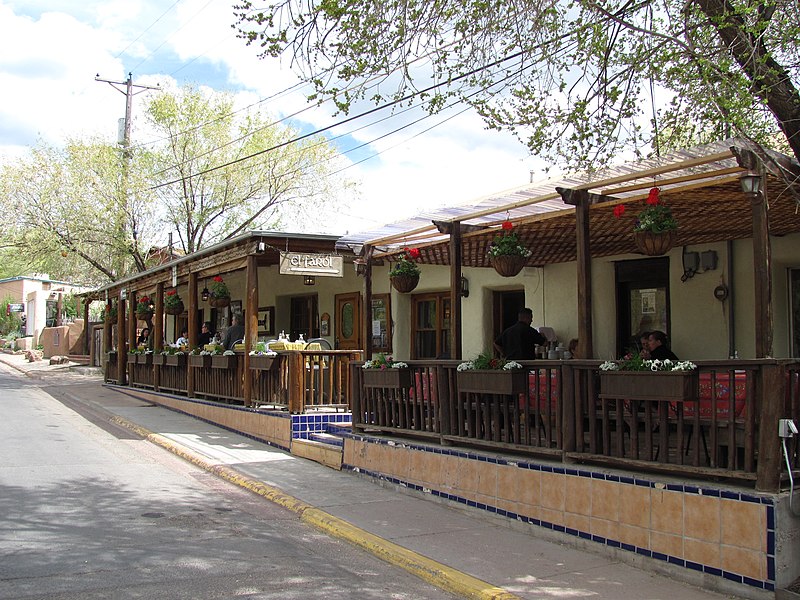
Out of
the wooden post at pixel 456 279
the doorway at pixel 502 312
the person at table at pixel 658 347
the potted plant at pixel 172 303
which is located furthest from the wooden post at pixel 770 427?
the potted plant at pixel 172 303

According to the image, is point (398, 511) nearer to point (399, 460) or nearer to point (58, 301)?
point (399, 460)

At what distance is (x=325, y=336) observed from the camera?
16.7 meters

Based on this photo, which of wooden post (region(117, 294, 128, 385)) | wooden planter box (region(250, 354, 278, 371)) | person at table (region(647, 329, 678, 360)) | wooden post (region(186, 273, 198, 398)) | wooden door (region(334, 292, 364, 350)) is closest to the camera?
person at table (region(647, 329, 678, 360))

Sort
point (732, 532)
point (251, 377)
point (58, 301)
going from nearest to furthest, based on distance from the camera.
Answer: point (732, 532), point (251, 377), point (58, 301)

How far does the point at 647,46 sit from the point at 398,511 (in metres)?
5.24

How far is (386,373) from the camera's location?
8961 millimetres

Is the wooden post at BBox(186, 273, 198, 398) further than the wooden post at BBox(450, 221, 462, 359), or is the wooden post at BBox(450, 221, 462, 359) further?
the wooden post at BBox(186, 273, 198, 398)

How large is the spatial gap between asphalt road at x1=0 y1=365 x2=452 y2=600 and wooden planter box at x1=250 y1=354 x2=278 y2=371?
6.76 ft

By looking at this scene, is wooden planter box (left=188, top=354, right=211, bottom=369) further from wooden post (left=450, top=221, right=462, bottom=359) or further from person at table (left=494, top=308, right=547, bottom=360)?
person at table (left=494, top=308, right=547, bottom=360)

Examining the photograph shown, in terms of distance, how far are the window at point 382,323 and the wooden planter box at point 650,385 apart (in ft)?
29.4

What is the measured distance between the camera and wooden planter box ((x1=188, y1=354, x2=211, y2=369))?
1451cm

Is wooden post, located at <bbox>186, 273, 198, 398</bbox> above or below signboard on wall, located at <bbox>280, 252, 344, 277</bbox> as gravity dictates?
below

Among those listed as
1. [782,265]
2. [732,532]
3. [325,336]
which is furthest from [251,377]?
[732,532]

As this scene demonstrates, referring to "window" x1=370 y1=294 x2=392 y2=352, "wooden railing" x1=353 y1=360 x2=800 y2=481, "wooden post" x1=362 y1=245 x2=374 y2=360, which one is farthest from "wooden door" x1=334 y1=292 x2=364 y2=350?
"wooden railing" x1=353 y1=360 x2=800 y2=481
